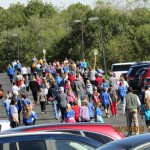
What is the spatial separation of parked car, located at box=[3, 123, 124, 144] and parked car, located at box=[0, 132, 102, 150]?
6.69 ft

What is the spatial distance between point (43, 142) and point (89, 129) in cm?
292

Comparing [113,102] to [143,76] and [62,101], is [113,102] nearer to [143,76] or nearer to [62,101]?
[62,101]

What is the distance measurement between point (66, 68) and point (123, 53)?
32657 mm

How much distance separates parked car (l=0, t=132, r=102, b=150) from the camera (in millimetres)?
10084

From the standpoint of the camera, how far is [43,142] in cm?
1020

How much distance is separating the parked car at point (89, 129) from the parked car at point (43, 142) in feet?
6.69

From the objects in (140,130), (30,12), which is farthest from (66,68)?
(30,12)

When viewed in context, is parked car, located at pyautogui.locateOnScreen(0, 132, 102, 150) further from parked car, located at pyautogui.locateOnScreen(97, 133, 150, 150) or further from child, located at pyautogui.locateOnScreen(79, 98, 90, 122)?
child, located at pyautogui.locateOnScreen(79, 98, 90, 122)

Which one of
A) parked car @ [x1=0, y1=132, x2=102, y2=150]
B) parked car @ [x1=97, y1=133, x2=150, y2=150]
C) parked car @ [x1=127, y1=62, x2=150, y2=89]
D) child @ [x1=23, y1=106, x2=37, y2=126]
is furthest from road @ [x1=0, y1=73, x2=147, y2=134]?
parked car @ [x1=97, y1=133, x2=150, y2=150]

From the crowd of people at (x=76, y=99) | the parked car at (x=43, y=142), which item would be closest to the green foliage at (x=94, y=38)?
the crowd of people at (x=76, y=99)

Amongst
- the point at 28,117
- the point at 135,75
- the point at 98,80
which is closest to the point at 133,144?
the point at 28,117

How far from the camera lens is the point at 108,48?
84.9 meters

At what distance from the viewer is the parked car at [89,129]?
12.6 meters

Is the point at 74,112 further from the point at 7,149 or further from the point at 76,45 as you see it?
the point at 76,45
